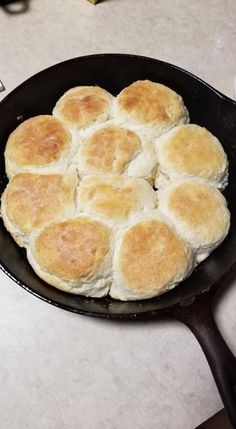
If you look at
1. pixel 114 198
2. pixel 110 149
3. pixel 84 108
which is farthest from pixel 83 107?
pixel 114 198

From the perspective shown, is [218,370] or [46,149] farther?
[46,149]

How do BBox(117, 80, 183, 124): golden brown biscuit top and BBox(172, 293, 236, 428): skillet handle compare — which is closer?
BBox(172, 293, 236, 428): skillet handle

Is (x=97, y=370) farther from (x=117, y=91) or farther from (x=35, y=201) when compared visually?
(x=117, y=91)

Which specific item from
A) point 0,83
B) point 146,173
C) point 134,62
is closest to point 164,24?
point 134,62

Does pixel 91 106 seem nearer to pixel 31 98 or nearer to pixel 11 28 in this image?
pixel 31 98

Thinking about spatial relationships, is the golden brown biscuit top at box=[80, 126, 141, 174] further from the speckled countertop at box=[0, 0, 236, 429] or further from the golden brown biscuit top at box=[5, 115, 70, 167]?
the speckled countertop at box=[0, 0, 236, 429]

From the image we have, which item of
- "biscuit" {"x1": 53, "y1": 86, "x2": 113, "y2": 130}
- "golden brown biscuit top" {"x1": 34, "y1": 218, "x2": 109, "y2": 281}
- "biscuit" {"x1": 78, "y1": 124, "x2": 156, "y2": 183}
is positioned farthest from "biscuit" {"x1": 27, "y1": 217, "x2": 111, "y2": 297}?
"biscuit" {"x1": 53, "y1": 86, "x2": 113, "y2": 130}

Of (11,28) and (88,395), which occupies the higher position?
(11,28)

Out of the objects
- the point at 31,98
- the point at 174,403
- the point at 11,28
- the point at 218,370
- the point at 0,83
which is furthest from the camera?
the point at 11,28
